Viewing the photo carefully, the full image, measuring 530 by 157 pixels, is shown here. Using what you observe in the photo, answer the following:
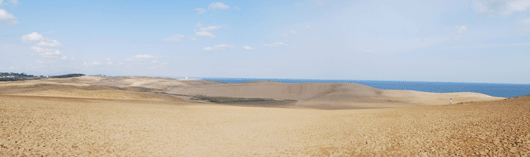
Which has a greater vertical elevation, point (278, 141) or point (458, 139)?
point (458, 139)

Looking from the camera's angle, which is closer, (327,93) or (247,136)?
(247,136)

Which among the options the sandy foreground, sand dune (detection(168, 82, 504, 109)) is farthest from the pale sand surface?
sand dune (detection(168, 82, 504, 109))

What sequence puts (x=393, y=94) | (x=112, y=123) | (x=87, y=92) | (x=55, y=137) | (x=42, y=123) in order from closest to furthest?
(x=55, y=137) → (x=42, y=123) → (x=112, y=123) → (x=87, y=92) → (x=393, y=94)

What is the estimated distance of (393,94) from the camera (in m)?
40.9

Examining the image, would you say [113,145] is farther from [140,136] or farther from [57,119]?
[57,119]

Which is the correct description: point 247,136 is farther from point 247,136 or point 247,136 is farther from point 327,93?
point 327,93

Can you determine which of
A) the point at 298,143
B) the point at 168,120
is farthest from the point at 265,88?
the point at 298,143

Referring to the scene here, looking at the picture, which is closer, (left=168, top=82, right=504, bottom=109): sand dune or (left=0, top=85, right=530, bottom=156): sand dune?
(left=0, top=85, right=530, bottom=156): sand dune

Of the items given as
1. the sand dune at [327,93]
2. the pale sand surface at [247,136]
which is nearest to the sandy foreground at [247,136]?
the pale sand surface at [247,136]

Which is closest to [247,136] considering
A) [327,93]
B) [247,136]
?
[247,136]

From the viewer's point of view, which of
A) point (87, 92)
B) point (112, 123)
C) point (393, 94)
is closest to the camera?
point (112, 123)

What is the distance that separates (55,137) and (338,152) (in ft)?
30.9

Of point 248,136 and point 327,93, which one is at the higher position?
point 327,93

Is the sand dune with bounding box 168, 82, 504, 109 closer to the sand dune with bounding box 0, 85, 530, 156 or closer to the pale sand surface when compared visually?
the pale sand surface
